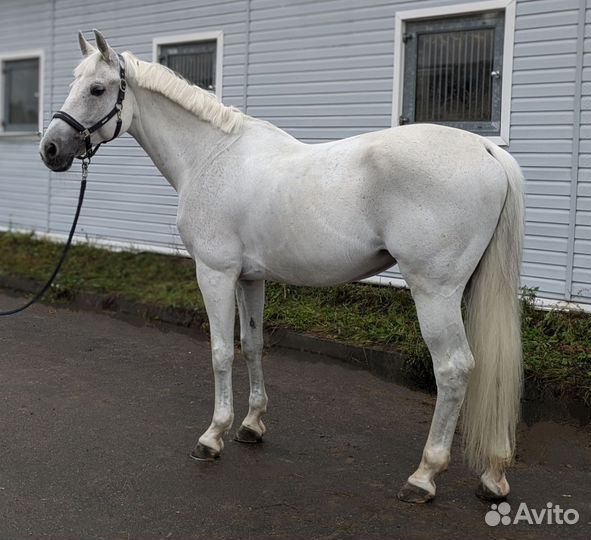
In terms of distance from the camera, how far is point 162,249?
10125 mm

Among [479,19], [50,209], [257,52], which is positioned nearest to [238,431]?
[479,19]

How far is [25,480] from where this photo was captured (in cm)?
378

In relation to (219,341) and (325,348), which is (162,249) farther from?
(219,341)

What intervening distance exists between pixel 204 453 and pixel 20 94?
1007 centimetres

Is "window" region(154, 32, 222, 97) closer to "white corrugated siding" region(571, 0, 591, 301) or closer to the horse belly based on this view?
"white corrugated siding" region(571, 0, 591, 301)

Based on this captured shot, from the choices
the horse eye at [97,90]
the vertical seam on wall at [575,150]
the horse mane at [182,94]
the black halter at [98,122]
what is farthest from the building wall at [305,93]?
the horse eye at [97,90]

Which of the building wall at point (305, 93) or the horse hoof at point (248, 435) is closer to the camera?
the horse hoof at point (248, 435)

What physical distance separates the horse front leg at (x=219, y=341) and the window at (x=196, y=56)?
5866 millimetres

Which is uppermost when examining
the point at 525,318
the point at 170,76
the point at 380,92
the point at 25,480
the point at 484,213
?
the point at 380,92

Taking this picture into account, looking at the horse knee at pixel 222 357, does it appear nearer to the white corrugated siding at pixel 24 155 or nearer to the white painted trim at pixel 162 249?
the white painted trim at pixel 162 249

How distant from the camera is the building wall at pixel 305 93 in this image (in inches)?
261

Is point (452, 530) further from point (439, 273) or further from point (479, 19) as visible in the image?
point (479, 19)

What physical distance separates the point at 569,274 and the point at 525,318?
0.76 metres

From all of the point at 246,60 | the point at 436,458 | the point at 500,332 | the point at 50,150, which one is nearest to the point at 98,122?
the point at 50,150
